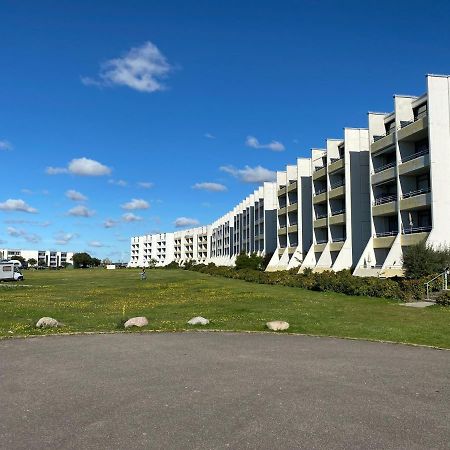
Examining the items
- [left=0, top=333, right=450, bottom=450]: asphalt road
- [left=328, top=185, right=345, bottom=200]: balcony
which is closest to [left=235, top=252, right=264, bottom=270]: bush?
[left=328, top=185, right=345, bottom=200]: balcony

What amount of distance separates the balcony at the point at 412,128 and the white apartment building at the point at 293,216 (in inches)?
1002

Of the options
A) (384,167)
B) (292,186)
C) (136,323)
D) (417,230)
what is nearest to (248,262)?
(292,186)

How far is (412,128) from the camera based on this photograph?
3959cm

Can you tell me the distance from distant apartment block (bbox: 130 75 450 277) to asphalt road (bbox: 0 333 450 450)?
95.3 feet

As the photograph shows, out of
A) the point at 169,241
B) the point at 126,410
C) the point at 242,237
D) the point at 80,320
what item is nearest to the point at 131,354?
the point at 126,410

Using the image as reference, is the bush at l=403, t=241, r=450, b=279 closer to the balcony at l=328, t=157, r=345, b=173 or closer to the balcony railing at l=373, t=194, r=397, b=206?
the balcony railing at l=373, t=194, r=397, b=206

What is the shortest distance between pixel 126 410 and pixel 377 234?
42.9 m

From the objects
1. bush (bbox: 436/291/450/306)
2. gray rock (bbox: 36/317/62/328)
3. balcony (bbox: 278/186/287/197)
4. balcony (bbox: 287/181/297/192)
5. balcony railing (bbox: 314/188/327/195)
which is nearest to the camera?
gray rock (bbox: 36/317/62/328)

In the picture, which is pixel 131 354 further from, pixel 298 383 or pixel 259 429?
pixel 259 429

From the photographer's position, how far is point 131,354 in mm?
11125

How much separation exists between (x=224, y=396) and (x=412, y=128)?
3758 centimetres

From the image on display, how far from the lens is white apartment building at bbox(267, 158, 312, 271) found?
65438 millimetres

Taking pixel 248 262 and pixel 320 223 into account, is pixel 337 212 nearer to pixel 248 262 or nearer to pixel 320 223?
pixel 320 223

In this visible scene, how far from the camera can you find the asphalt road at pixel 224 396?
5.70 meters
